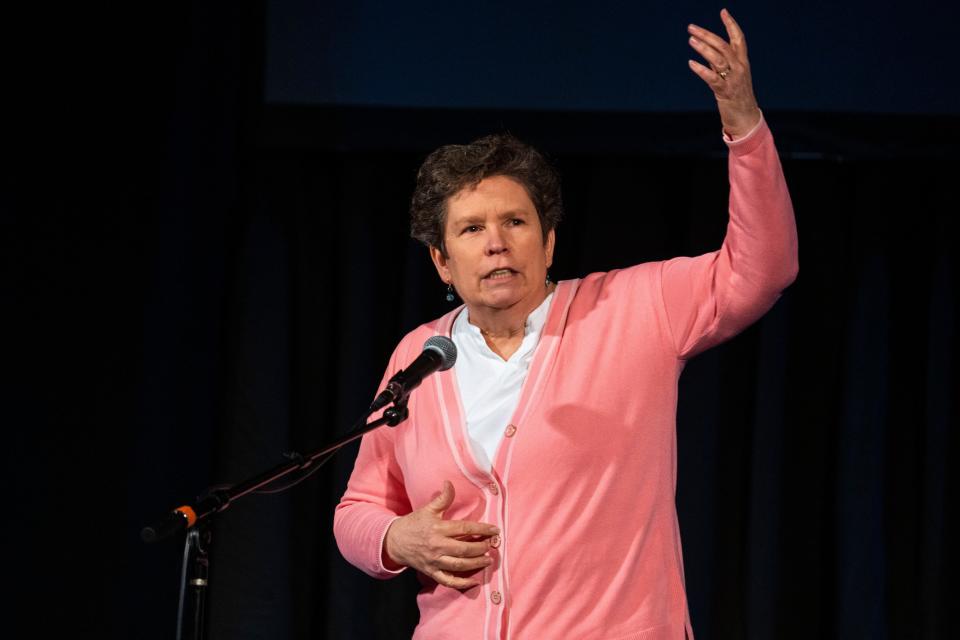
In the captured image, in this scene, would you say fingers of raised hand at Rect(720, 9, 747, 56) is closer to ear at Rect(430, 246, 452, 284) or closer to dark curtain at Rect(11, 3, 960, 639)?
ear at Rect(430, 246, 452, 284)

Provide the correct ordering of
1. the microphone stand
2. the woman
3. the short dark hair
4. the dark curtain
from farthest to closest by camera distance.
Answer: the dark curtain
the short dark hair
the woman
the microphone stand

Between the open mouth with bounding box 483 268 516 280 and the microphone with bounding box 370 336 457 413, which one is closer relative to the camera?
the microphone with bounding box 370 336 457 413

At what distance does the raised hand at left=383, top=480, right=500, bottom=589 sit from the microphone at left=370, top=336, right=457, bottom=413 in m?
0.24

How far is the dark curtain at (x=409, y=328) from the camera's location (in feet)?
9.70

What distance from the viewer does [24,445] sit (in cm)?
244

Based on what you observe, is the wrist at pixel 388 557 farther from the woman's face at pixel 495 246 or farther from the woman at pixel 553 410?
the woman's face at pixel 495 246

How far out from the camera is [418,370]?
168 cm

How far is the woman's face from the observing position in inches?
76.1

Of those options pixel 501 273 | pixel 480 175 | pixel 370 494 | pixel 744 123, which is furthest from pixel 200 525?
pixel 744 123

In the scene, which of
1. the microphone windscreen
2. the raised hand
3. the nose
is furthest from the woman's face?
the raised hand

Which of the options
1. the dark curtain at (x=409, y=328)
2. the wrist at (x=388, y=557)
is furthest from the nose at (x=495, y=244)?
the dark curtain at (x=409, y=328)

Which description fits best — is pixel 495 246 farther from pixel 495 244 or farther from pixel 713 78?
pixel 713 78

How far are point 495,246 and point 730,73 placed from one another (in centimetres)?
55

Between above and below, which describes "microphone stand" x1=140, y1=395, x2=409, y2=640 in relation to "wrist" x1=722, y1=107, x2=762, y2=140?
below
